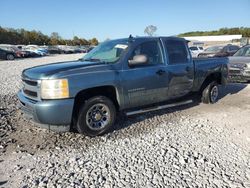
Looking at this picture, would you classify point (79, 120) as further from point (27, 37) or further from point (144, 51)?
point (27, 37)

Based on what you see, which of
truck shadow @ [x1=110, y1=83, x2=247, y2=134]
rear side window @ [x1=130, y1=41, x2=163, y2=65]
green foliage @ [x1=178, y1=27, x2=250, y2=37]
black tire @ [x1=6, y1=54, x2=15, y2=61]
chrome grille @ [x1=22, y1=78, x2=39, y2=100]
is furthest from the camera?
green foliage @ [x1=178, y1=27, x2=250, y2=37]

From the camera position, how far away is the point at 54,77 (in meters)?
4.74

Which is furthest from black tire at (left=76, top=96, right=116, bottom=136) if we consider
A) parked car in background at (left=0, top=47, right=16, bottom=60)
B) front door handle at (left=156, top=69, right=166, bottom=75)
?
parked car in background at (left=0, top=47, right=16, bottom=60)

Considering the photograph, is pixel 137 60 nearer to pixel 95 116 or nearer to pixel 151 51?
pixel 151 51

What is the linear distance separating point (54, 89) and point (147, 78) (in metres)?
1.99

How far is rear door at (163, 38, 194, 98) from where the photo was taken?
6355 mm

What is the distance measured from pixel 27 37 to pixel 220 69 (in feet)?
246

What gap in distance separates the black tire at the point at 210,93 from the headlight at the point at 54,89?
14.0 ft

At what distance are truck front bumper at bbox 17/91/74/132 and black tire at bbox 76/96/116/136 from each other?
0.28 m

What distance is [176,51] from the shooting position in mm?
6602

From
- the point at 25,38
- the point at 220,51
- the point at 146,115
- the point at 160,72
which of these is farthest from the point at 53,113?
the point at 25,38

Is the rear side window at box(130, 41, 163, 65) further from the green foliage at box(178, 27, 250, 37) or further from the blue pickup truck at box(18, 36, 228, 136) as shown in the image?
the green foliage at box(178, 27, 250, 37)

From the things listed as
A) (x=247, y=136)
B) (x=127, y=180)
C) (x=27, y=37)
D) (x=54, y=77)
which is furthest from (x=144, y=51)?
(x=27, y=37)

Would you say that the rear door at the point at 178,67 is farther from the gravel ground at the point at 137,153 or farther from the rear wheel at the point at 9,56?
the rear wheel at the point at 9,56
